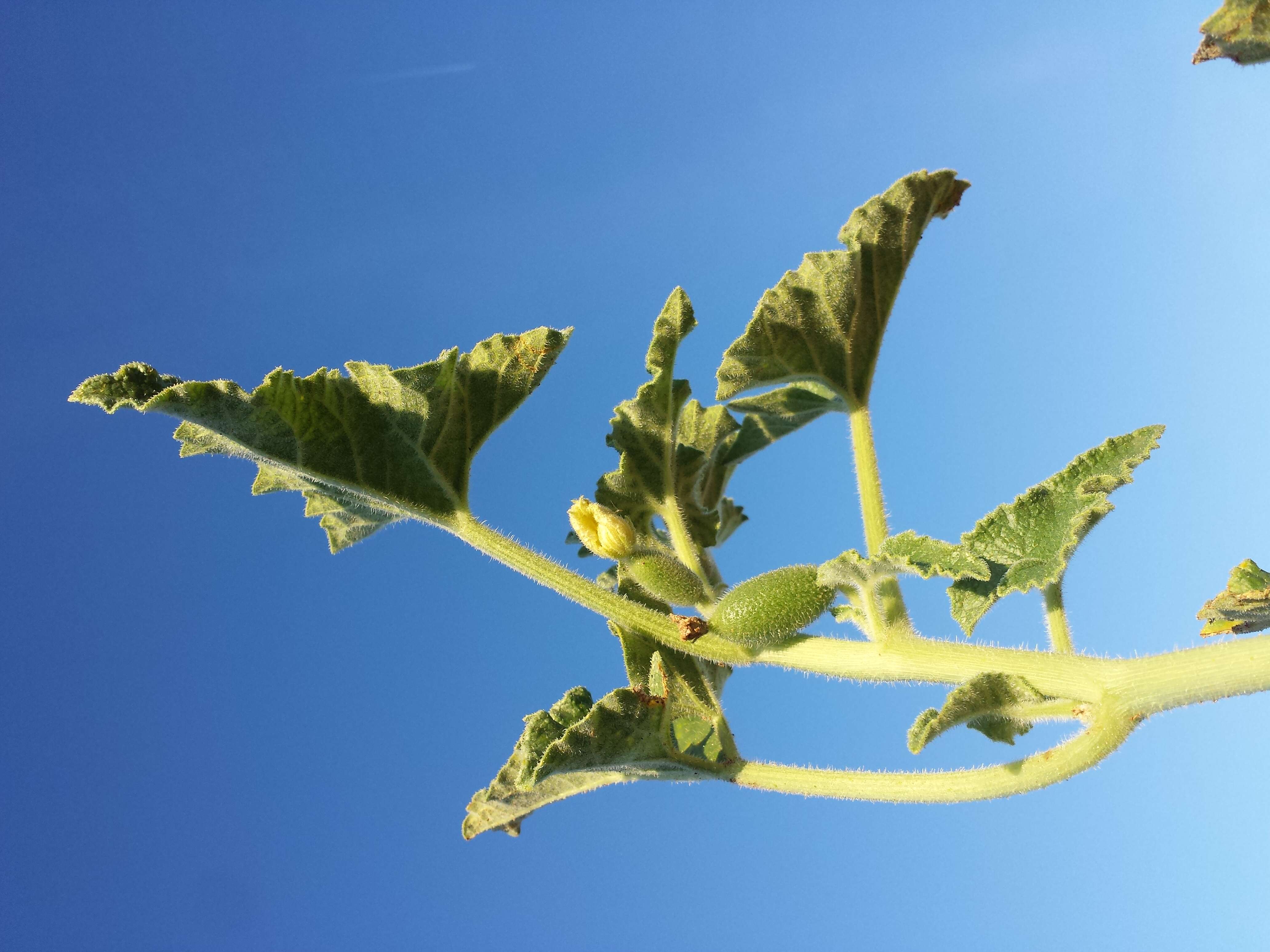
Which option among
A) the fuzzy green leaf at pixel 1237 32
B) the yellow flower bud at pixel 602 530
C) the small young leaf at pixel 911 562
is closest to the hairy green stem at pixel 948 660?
the yellow flower bud at pixel 602 530

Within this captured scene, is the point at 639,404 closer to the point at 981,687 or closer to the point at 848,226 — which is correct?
the point at 848,226

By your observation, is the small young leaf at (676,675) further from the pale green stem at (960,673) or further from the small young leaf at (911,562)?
the small young leaf at (911,562)

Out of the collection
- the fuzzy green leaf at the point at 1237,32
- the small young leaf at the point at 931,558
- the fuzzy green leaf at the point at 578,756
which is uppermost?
the fuzzy green leaf at the point at 1237,32

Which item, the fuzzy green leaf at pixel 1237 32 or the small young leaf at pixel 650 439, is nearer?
the fuzzy green leaf at pixel 1237 32

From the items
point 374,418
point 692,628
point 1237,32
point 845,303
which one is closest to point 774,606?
point 692,628

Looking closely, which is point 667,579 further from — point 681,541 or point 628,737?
point 628,737

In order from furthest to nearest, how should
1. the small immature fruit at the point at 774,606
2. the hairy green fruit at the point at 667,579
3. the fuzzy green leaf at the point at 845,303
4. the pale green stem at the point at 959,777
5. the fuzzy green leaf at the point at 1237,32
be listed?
1. the fuzzy green leaf at the point at 845,303
2. the hairy green fruit at the point at 667,579
3. the small immature fruit at the point at 774,606
4. the pale green stem at the point at 959,777
5. the fuzzy green leaf at the point at 1237,32

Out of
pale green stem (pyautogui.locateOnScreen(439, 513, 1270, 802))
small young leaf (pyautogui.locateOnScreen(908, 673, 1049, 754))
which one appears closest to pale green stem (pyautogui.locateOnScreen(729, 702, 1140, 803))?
pale green stem (pyautogui.locateOnScreen(439, 513, 1270, 802))
